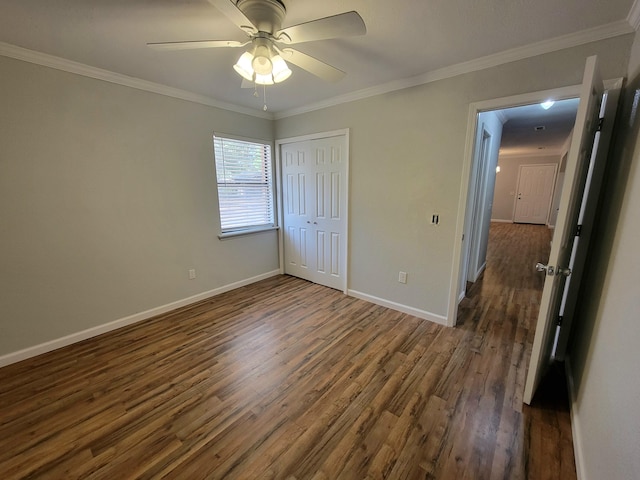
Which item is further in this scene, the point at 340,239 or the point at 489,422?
the point at 340,239

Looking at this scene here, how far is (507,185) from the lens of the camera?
9.42m

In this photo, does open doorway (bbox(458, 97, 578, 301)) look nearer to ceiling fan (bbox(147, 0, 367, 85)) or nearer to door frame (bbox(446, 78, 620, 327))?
door frame (bbox(446, 78, 620, 327))

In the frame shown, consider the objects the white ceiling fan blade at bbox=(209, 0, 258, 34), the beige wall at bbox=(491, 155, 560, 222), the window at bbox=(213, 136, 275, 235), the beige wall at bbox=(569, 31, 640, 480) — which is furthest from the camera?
the beige wall at bbox=(491, 155, 560, 222)

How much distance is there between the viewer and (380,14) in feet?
5.07

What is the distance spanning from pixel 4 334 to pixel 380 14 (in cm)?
354

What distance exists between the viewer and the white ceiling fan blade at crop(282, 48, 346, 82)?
1558mm

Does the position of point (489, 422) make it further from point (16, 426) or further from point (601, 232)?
point (16, 426)

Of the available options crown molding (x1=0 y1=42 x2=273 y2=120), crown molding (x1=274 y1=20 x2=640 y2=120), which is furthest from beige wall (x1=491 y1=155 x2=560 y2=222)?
crown molding (x1=0 y1=42 x2=273 y2=120)

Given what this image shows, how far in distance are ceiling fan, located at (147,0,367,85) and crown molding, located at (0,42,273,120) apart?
1.31 meters

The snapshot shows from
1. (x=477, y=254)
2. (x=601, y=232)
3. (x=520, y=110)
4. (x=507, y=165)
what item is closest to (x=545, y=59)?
(x=601, y=232)

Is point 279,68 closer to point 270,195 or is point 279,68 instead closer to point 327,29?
point 327,29

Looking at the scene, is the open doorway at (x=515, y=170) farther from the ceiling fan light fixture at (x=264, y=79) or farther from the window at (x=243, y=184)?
the window at (x=243, y=184)

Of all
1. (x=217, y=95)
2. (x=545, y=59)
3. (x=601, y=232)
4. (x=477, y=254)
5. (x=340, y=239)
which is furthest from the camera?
(x=477, y=254)

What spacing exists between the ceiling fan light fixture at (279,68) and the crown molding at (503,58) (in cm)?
141
